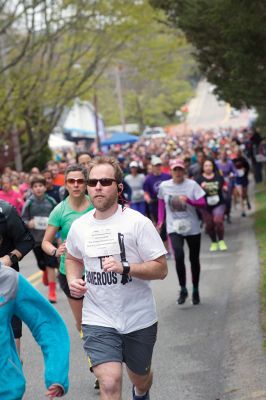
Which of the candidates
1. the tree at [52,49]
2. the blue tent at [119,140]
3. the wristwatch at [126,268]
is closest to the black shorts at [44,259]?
the wristwatch at [126,268]

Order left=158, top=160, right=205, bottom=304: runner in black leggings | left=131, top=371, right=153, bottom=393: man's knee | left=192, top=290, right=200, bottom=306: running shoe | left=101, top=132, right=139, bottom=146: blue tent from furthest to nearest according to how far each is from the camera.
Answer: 1. left=101, top=132, right=139, bottom=146: blue tent
2. left=192, top=290, right=200, bottom=306: running shoe
3. left=158, top=160, right=205, bottom=304: runner in black leggings
4. left=131, top=371, right=153, bottom=393: man's knee

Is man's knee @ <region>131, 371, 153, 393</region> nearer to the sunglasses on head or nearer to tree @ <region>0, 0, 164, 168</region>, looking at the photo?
the sunglasses on head

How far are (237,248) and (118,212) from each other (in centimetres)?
1117

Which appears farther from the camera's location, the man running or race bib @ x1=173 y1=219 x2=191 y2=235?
race bib @ x1=173 y1=219 x2=191 y2=235

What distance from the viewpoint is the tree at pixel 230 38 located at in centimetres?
1056

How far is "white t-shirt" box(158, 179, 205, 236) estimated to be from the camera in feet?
35.6

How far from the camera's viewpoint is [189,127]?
111375 millimetres

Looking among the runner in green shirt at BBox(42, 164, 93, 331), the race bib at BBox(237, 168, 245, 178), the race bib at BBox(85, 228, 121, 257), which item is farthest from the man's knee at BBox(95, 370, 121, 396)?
the race bib at BBox(237, 168, 245, 178)

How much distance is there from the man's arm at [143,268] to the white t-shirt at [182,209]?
527 centimetres

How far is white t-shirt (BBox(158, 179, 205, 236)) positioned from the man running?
522cm

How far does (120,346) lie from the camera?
18.1 feet

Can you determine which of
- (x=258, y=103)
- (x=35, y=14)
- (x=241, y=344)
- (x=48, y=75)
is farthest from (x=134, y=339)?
(x=48, y=75)

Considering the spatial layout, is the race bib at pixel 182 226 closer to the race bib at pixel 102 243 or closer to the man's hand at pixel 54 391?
the race bib at pixel 102 243

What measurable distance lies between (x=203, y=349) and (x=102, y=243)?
3540 mm
